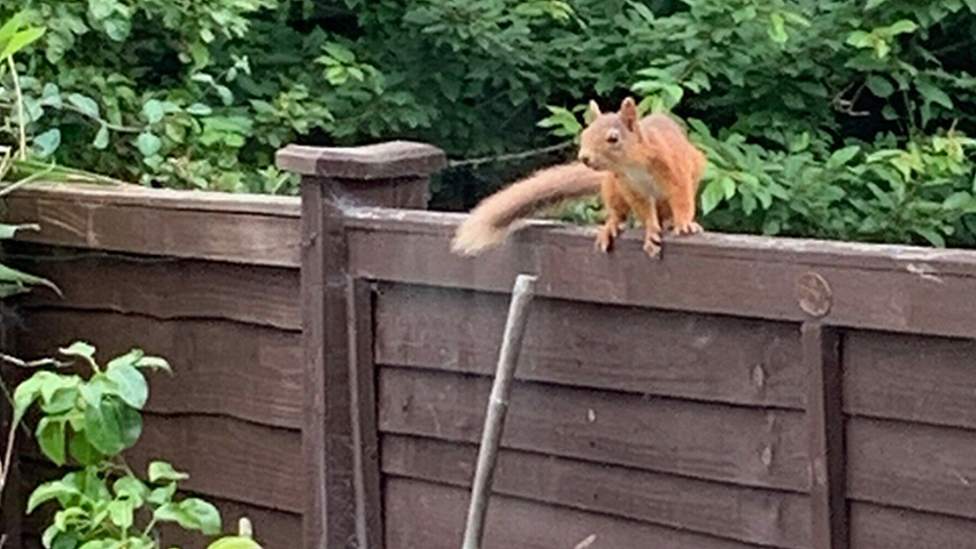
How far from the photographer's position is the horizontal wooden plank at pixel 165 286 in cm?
296

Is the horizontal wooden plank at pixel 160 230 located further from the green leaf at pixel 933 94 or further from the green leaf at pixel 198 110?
the green leaf at pixel 933 94

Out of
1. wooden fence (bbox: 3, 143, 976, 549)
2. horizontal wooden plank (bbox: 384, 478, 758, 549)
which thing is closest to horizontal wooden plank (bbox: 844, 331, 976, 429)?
wooden fence (bbox: 3, 143, 976, 549)

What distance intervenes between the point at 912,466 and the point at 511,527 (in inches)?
26.6

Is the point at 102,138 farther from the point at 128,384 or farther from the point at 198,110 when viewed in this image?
the point at 128,384

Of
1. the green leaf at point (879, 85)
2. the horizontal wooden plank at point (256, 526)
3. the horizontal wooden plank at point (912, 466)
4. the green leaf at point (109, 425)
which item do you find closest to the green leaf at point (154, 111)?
the horizontal wooden plank at point (256, 526)

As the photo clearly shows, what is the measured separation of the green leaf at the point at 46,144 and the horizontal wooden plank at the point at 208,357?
0.33 metres

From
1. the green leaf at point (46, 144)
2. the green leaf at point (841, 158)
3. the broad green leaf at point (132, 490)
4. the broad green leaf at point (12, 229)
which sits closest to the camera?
the broad green leaf at point (132, 490)

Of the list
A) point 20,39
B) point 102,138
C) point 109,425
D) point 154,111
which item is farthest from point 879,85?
point 109,425

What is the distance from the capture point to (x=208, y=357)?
10.1 ft

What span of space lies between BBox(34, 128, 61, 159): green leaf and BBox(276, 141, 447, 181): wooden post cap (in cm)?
71

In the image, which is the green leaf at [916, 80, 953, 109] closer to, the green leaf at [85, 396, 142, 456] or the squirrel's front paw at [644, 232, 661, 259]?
the squirrel's front paw at [644, 232, 661, 259]

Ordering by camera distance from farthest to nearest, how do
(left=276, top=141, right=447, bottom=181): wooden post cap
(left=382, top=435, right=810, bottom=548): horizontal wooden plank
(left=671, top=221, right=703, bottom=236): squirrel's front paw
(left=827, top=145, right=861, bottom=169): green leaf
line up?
(left=827, top=145, right=861, bottom=169): green leaf, (left=276, top=141, right=447, bottom=181): wooden post cap, (left=671, top=221, right=703, bottom=236): squirrel's front paw, (left=382, top=435, right=810, bottom=548): horizontal wooden plank

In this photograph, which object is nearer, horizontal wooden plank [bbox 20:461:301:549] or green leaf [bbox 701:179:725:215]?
horizontal wooden plank [bbox 20:461:301:549]

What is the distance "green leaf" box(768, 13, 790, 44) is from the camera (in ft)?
13.3
